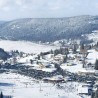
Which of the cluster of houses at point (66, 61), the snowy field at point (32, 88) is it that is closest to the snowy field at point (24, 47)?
the cluster of houses at point (66, 61)

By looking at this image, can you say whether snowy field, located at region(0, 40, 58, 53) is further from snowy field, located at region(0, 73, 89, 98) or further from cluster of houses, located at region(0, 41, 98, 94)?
snowy field, located at region(0, 73, 89, 98)

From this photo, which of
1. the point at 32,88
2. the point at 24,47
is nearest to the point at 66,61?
the point at 32,88

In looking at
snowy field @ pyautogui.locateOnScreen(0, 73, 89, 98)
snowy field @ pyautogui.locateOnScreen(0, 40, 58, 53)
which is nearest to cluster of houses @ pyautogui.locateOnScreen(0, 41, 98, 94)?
snowy field @ pyautogui.locateOnScreen(0, 73, 89, 98)

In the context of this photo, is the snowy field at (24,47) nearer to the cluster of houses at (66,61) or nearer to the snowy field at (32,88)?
the cluster of houses at (66,61)

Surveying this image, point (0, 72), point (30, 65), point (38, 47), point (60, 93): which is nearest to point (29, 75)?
point (0, 72)

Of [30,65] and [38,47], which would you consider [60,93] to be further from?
[38,47]

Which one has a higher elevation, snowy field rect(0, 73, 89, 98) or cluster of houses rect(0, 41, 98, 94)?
cluster of houses rect(0, 41, 98, 94)

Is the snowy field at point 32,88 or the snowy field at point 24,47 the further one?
the snowy field at point 24,47

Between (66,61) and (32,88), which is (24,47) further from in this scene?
(32,88)
